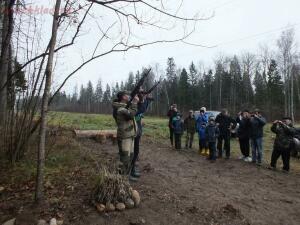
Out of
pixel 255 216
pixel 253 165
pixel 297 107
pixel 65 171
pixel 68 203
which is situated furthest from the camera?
pixel 297 107

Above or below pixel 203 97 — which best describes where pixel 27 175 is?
below

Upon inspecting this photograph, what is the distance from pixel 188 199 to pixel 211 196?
670 mm

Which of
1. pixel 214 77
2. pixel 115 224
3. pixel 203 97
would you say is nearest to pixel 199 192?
pixel 115 224

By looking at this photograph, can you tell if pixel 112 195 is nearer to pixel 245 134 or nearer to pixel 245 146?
pixel 245 134

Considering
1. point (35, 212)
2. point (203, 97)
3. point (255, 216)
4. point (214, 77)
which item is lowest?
point (255, 216)

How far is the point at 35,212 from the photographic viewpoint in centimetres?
456

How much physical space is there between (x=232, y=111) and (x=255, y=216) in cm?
4880

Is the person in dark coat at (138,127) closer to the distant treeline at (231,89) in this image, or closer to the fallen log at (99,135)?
the fallen log at (99,135)

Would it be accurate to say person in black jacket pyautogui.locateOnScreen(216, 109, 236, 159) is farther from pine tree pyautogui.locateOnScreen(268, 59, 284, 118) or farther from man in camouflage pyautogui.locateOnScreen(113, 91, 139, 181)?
pine tree pyautogui.locateOnScreen(268, 59, 284, 118)

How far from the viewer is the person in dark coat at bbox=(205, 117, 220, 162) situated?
1027 cm

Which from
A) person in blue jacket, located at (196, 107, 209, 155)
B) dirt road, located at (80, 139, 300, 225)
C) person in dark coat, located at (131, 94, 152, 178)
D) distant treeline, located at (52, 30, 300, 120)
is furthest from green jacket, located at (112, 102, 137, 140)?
distant treeline, located at (52, 30, 300, 120)

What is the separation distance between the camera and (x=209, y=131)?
10562mm

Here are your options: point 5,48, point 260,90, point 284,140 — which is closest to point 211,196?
point 284,140

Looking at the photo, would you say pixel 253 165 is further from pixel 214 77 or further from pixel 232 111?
pixel 214 77
